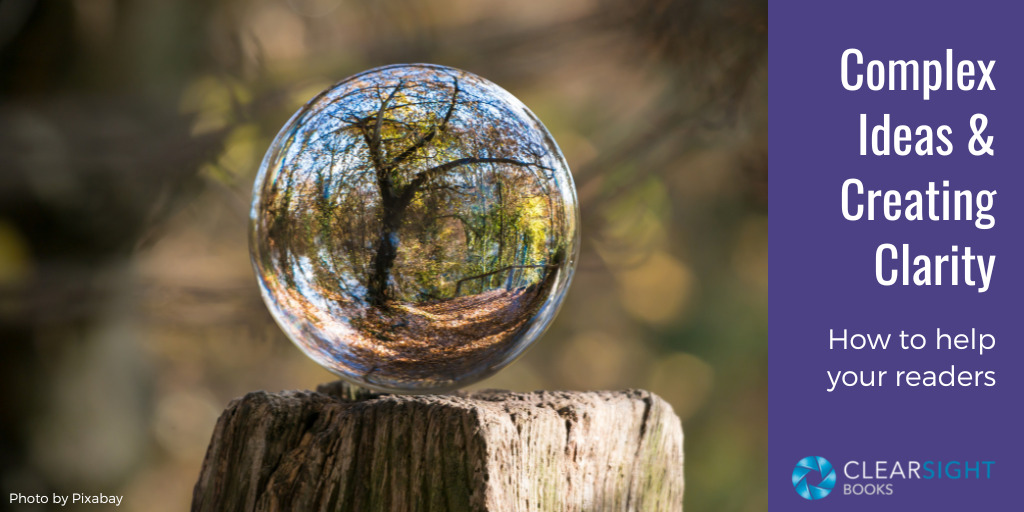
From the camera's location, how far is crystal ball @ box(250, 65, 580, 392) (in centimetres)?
146

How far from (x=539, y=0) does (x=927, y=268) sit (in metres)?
2.33

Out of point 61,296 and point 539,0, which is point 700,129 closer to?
point 539,0

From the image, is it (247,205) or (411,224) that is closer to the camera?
(411,224)

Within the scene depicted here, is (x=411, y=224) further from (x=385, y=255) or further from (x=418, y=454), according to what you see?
(x=418, y=454)

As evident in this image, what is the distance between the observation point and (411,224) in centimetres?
146

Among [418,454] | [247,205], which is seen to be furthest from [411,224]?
[247,205]

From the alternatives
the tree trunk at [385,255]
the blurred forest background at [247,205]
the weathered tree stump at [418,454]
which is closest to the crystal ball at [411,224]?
the tree trunk at [385,255]

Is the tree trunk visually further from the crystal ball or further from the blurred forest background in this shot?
the blurred forest background

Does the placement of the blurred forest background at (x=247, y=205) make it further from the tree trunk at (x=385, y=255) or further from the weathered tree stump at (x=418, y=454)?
the tree trunk at (x=385, y=255)

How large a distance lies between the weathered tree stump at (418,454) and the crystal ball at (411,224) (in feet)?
0.38

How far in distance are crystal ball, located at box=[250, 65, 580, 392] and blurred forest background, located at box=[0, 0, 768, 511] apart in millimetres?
2101

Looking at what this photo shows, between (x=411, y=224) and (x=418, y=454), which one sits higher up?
(x=411, y=224)

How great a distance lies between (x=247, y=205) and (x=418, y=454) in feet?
8.68

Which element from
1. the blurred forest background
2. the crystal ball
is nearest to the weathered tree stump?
the crystal ball
